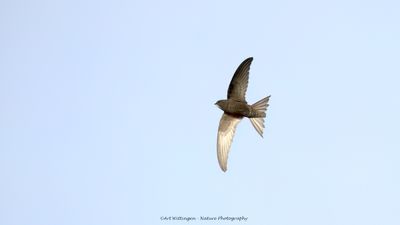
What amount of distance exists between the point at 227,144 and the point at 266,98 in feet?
5.02

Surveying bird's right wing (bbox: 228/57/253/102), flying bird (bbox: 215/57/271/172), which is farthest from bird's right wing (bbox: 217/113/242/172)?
bird's right wing (bbox: 228/57/253/102)

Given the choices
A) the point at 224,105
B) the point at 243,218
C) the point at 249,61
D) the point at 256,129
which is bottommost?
the point at 243,218

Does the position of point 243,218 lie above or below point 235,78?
below

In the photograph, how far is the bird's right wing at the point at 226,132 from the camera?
998 cm

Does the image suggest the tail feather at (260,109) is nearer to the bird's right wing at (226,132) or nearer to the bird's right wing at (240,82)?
the bird's right wing at (240,82)

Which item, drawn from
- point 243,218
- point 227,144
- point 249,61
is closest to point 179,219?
point 243,218

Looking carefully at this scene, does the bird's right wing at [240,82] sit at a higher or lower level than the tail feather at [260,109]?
higher

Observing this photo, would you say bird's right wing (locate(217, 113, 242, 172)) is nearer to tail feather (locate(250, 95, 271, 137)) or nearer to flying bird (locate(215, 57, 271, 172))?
flying bird (locate(215, 57, 271, 172))

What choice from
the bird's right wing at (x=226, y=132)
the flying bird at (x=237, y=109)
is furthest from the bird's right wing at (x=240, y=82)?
the bird's right wing at (x=226, y=132)

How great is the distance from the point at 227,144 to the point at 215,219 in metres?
1.92

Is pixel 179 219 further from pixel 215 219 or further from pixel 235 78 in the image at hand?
pixel 235 78

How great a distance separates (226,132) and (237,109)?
774mm

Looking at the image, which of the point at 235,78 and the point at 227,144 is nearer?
the point at 235,78

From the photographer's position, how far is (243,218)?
926 centimetres
